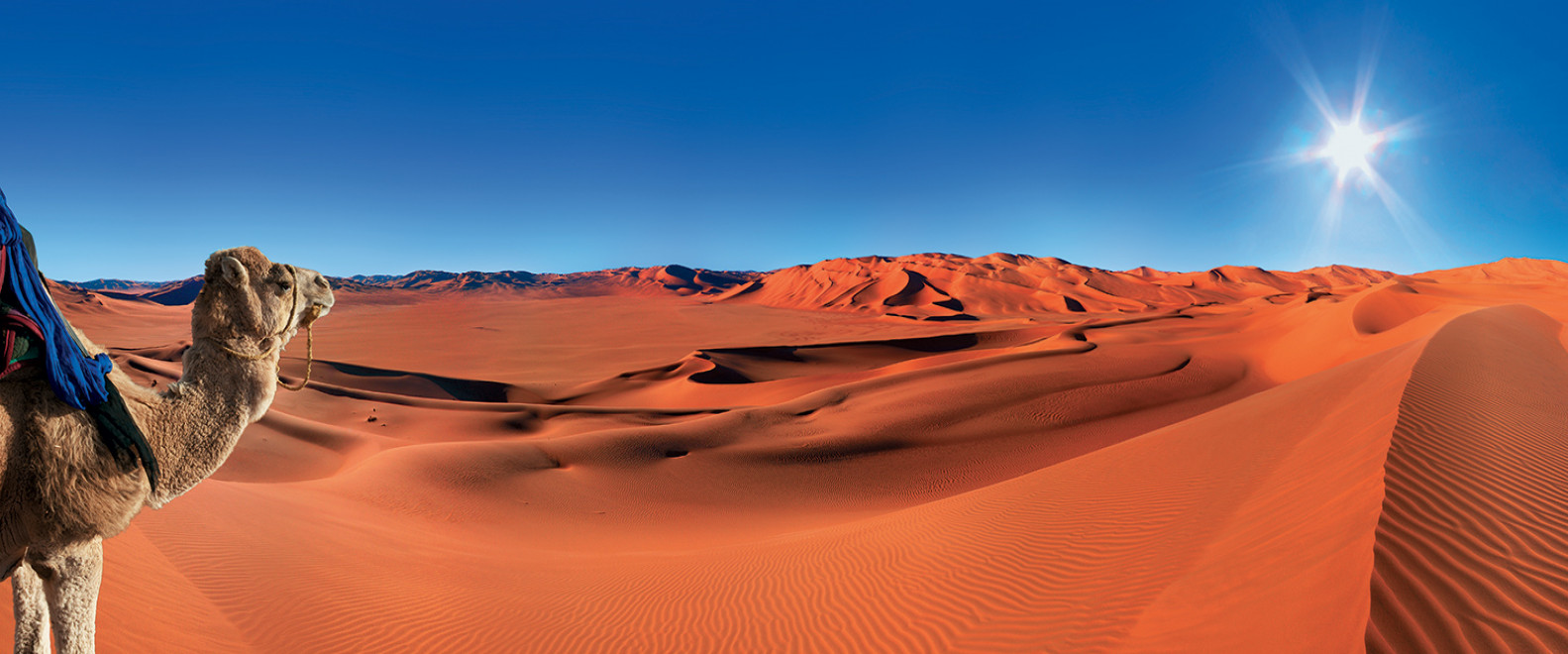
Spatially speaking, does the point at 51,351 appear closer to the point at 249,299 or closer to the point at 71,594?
the point at 249,299

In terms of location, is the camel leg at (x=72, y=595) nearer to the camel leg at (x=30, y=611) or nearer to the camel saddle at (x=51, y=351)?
the camel leg at (x=30, y=611)

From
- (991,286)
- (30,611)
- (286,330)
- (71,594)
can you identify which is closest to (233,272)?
(286,330)

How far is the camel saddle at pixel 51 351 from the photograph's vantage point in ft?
7.64

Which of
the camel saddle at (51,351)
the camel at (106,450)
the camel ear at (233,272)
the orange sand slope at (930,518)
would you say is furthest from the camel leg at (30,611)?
the orange sand slope at (930,518)

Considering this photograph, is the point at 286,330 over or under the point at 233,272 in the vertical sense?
under

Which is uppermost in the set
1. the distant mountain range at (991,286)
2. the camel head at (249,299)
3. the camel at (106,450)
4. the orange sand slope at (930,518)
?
the distant mountain range at (991,286)

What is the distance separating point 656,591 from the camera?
6582mm

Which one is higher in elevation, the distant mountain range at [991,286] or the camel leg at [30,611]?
the distant mountain range at [991,286]

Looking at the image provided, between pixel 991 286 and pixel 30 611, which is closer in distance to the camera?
pixel 30 611

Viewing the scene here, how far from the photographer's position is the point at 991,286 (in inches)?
2938

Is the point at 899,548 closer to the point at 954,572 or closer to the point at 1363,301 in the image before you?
the point at 954,572

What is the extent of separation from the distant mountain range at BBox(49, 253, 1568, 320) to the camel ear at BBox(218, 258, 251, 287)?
52310 mm

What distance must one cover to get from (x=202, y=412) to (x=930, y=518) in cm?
780

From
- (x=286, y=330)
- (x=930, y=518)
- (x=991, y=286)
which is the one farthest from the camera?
(x=991, y=286)
